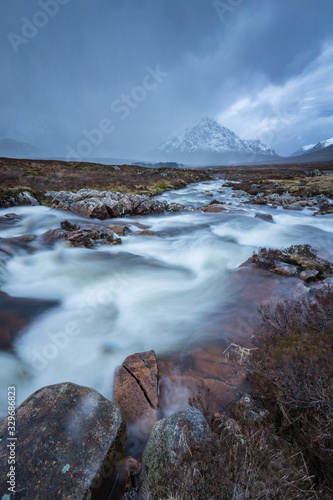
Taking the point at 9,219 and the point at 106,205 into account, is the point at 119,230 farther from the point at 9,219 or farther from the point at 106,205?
the point at 9,219

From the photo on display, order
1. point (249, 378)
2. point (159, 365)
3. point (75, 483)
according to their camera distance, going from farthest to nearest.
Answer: point (159, 365) < point (249, 378) < point (75, 483)

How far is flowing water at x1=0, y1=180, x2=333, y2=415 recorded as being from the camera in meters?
4.07

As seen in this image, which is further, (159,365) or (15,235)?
(15,235)

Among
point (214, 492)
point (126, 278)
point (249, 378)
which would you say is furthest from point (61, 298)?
point (214, 492)

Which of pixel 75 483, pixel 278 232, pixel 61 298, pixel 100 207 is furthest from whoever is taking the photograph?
pixel 100 207

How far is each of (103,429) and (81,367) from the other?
193 cm

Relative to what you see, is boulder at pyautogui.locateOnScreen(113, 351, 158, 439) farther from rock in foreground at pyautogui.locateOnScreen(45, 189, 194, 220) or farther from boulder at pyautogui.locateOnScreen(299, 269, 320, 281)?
rock in foreground at pyautogui.locateOnScreen(45, 189, 194, 220)

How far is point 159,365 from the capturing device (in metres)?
3.75

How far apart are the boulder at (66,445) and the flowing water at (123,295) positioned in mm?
1104

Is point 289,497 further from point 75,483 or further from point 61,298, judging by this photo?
point 61,298

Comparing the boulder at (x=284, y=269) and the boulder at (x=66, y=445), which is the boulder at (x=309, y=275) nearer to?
the boulder at (x=284, y=269)

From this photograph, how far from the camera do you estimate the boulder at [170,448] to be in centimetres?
185

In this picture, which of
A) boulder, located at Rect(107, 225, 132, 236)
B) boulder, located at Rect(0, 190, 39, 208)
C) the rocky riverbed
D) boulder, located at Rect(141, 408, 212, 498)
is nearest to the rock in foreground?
boulder, located at Rect(0, 190, 39, 208)

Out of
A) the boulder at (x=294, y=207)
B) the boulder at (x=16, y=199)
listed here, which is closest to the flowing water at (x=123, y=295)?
the boulder at (x=16, y=199)
